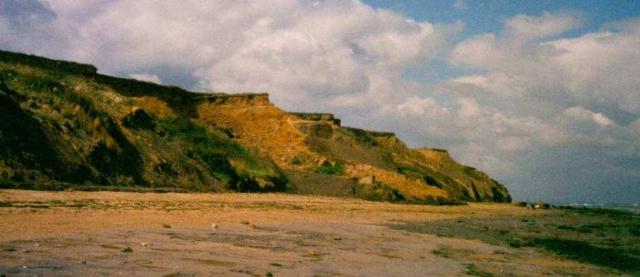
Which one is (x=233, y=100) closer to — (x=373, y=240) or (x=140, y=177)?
(x=140, y=177)

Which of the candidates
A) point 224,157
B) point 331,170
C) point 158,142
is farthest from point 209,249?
point 331,170

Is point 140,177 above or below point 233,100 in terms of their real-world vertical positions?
below

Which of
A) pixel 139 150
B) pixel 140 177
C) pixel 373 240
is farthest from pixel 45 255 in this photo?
pixel 139 150

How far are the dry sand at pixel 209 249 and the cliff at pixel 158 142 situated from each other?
A: 7848mm

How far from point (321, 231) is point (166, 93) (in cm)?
4246

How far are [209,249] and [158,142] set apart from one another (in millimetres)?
24250

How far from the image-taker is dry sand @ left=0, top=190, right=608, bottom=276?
246 inches

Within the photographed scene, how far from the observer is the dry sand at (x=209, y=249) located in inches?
246

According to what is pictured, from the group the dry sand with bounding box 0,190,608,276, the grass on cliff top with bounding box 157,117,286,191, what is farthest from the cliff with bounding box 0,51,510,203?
the dry sand with bounding box 0,190,608,276

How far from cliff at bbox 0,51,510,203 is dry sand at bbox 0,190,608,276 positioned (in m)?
7.85

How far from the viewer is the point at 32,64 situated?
35562mm

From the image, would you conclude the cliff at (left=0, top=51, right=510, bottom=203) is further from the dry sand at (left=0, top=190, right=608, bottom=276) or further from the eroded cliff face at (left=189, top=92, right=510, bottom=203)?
the dry sand at (left=0, top=190, right=608, bottom=276)

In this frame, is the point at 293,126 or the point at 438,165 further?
the point at 438,165

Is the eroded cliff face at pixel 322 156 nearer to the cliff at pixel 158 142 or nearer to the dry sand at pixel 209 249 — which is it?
the cliff at pixel 158 142
